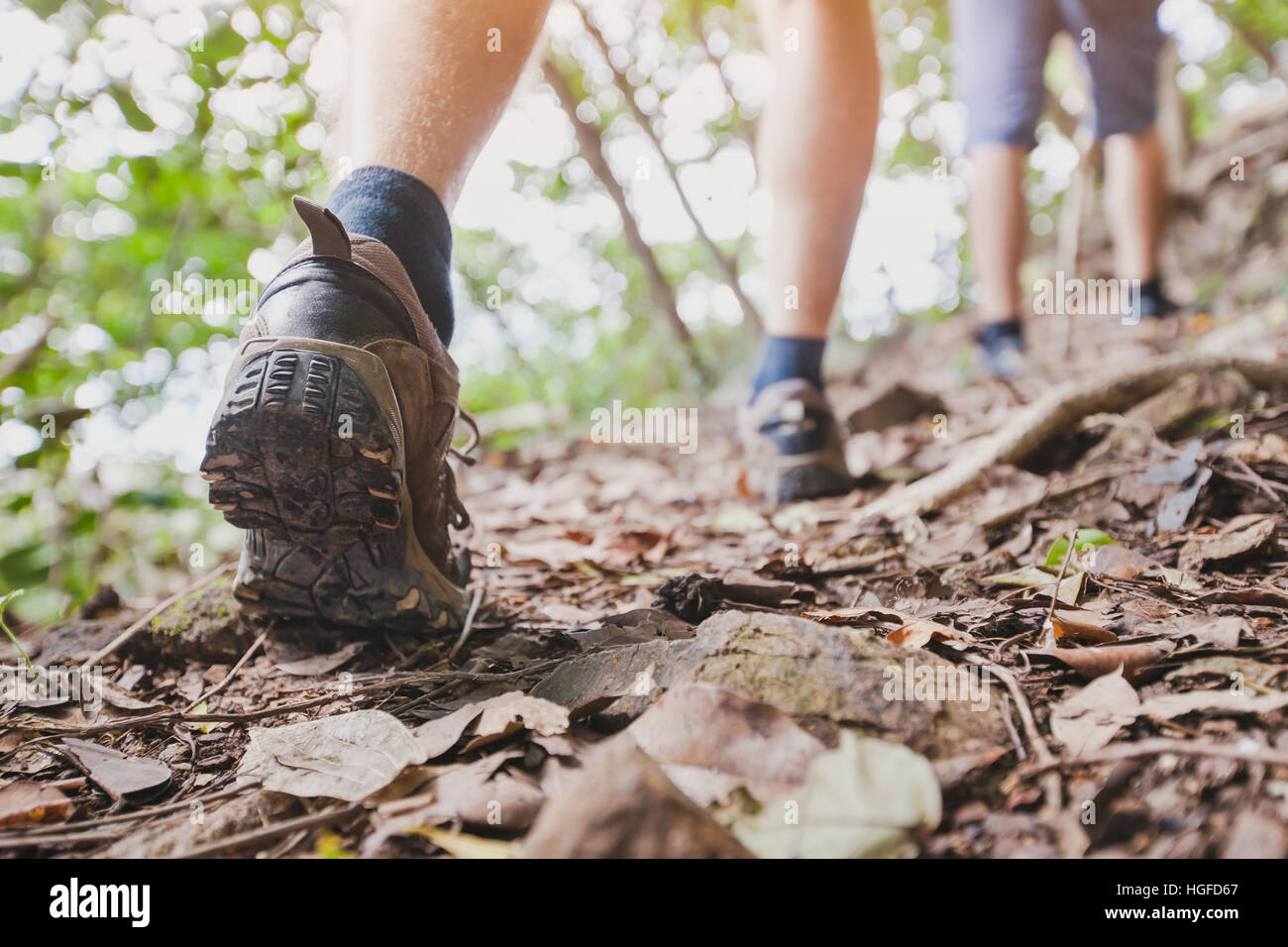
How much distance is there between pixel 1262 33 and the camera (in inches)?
315

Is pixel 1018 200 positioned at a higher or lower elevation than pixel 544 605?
higher

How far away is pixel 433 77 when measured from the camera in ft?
3.82

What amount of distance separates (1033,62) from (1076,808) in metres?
3.12

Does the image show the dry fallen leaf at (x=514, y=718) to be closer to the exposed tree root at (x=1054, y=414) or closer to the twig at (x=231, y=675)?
the twig at (x=231, y=675)

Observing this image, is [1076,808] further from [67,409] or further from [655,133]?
[655,133]

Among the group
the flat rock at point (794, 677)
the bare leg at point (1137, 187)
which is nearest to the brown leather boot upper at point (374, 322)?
the flat rock at point (794, 677)

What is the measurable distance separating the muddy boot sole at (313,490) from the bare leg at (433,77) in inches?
15.5

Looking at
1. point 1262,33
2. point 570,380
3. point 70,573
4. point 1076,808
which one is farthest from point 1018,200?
point 1262,33

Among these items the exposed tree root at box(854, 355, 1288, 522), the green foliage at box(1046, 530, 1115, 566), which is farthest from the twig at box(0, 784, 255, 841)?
the exposed tree root at box(854, 355, 1288, 522)

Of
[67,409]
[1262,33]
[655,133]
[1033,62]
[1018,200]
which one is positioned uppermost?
[1262,33]

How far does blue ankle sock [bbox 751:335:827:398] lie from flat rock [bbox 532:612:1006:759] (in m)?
1.12

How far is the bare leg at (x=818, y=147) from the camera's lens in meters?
1.89

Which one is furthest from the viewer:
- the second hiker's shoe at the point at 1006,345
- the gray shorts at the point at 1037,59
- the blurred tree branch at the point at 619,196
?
the blurred tree branch at the point at 619,196

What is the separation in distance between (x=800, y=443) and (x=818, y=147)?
2.37ft
